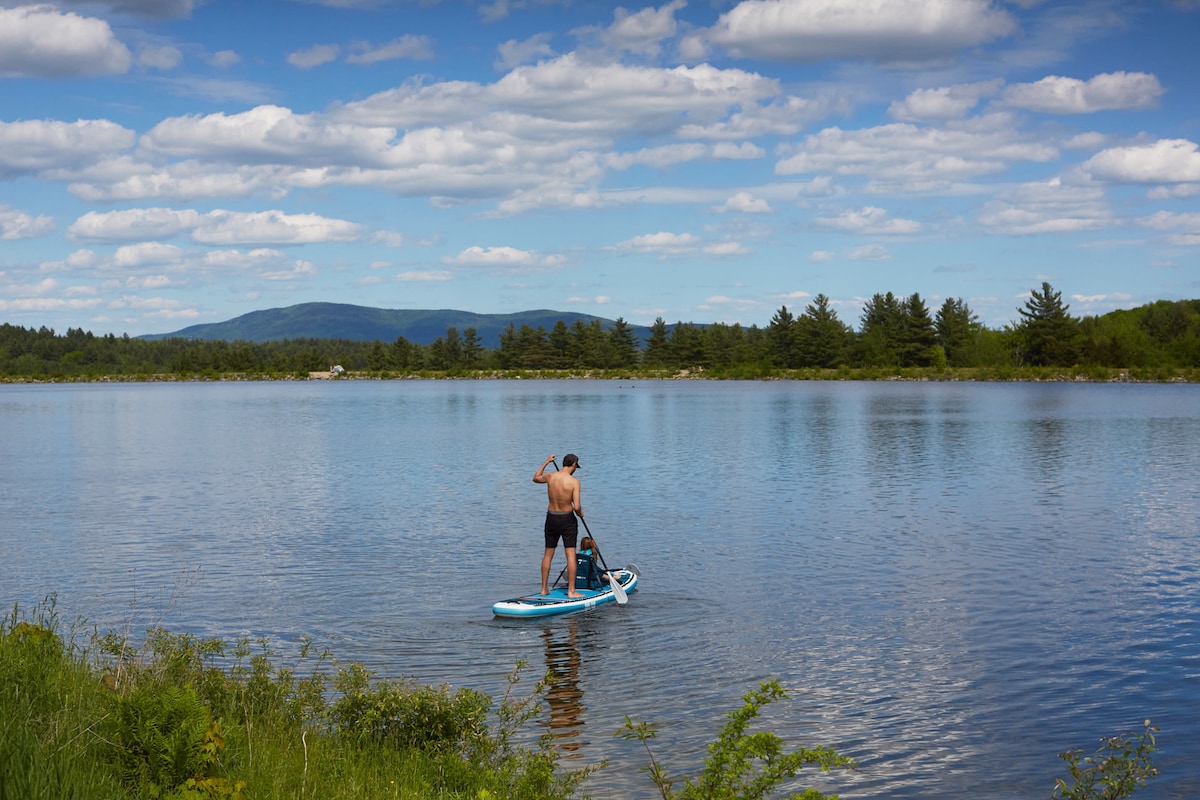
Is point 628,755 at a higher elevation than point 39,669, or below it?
below

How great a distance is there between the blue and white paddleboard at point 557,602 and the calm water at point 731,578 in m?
0.24

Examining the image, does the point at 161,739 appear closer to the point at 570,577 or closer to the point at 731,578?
the point at 570,577

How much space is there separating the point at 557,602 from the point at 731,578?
5095 mm

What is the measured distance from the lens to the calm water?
14328 millimetres

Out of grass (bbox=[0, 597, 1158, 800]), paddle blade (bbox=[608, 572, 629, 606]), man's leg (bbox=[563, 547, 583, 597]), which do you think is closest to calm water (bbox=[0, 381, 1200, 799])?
paddle blade (bbox=[608, 572, 629, 606])

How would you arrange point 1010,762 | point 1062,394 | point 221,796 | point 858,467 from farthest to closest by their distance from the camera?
point 1062,394 < point 858,467 < point 1010,762 < point 221,796

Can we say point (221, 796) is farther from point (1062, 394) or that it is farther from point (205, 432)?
point (1062, 394)

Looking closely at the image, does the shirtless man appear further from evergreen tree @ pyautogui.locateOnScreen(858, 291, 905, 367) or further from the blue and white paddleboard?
evergreen tree @ pyautogui.locateOnScreen(858, 291, 905, 367)

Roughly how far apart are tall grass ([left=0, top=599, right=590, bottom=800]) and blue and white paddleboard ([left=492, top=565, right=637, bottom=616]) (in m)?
5.74

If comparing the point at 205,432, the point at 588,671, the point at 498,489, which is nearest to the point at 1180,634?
the point at 588,671

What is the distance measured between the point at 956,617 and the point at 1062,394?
111m

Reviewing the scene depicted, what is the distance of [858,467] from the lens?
1843 inches

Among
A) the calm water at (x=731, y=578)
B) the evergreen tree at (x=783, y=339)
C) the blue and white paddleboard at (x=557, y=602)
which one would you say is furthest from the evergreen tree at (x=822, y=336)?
the blue and white paddleboard at (x=557, y=602)

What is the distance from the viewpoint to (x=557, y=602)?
2027cm
